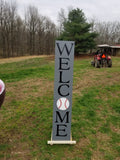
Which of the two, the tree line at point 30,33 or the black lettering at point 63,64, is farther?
the tree line at point 30,33

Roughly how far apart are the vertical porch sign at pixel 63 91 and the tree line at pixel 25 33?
29.3 m

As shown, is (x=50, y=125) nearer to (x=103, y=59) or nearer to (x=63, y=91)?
(x=63, y=91)

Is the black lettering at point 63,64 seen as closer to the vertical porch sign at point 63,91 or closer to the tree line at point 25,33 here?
the vertical porch sign at point 63,91

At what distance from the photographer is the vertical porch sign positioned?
220 cm

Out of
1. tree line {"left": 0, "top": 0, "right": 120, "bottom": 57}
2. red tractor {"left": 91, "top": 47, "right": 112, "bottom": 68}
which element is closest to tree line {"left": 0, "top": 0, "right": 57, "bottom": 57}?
tree line {"left": 0, "top": 0, "right": 120, "bottom": 57}

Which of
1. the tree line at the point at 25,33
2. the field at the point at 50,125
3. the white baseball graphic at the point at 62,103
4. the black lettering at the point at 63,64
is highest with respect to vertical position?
the tree line at the point at 25,33

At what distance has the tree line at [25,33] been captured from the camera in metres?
28.9

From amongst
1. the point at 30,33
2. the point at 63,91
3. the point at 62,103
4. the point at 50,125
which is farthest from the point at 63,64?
the point at 30,33

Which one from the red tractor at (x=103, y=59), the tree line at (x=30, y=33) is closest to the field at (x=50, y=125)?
the red tractor at (x=103, y=59)

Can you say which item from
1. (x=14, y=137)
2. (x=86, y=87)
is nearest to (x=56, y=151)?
(x=14, y=137)

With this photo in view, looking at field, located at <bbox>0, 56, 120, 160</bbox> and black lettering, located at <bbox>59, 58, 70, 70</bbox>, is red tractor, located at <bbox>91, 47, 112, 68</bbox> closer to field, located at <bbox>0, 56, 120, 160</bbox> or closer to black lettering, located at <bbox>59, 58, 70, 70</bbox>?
field, located at <bbox>0, 56, 120, 160</bbox>

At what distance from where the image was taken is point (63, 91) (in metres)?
2.32

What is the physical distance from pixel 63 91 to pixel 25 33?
34478mm

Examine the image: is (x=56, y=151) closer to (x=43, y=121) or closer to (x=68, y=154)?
(x=68, y=154)
